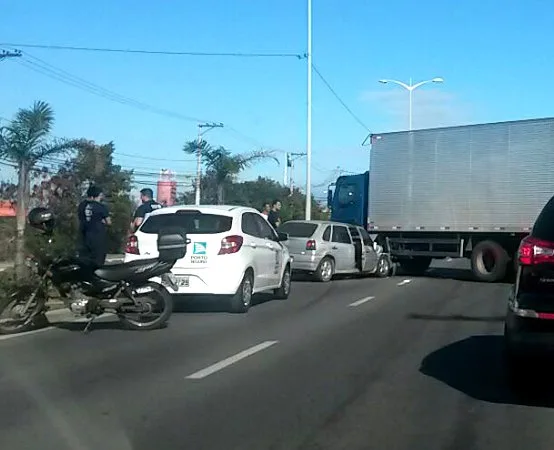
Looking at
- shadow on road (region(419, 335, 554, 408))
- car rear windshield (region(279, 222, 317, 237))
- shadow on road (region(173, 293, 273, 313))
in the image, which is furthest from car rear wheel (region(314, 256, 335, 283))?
shadow on road (region(419, 335, 554, 408))

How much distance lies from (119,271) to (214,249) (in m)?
2.34

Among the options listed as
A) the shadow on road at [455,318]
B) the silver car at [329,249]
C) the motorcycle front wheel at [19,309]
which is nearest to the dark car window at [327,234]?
the silver car at [329,249]

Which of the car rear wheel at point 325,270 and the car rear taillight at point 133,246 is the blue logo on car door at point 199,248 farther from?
the car rear wheel at point 325,270

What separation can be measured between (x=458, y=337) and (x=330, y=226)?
11.3 meters

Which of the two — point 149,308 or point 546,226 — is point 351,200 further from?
point 546,226

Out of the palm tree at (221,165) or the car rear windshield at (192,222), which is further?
the palm tree at (221,165)

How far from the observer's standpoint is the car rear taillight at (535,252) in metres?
7.42

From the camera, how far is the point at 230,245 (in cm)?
1362

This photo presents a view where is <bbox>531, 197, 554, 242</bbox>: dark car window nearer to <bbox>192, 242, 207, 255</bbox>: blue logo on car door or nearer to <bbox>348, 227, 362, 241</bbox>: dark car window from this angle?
<bbox>192, 242, 207, 255</bbox>: blue logo on car door

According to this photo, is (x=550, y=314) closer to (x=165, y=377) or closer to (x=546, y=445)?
(x=546, y=445)

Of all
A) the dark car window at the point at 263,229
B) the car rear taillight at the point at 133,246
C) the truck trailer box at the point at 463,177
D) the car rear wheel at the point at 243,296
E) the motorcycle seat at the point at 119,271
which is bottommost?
the car rear wheel at the point at 243,296

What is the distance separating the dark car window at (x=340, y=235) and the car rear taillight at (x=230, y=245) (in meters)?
9.13

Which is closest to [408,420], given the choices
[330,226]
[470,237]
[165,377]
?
[165,377]

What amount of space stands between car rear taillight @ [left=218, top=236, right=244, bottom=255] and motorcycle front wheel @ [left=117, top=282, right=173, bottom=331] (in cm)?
190
